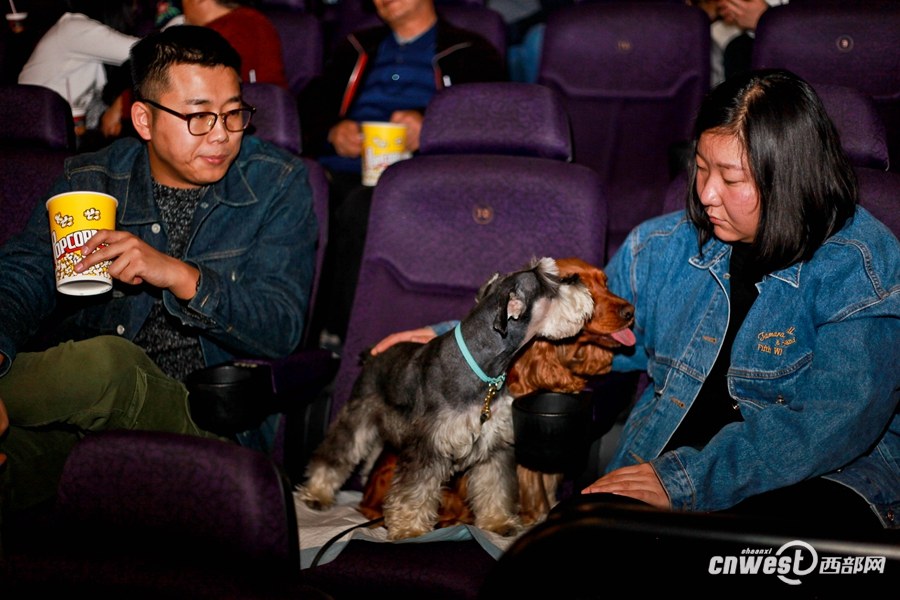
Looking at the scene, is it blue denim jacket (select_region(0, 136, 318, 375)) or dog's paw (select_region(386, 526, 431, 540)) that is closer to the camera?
dog's paw (select_region(386, 526, 431, 540))

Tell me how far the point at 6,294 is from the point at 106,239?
44 centimetres

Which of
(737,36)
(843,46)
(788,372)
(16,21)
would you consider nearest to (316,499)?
(788,372)

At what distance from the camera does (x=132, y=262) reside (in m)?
2.20

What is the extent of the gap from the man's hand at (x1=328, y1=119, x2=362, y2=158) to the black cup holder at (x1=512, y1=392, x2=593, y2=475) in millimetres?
2316

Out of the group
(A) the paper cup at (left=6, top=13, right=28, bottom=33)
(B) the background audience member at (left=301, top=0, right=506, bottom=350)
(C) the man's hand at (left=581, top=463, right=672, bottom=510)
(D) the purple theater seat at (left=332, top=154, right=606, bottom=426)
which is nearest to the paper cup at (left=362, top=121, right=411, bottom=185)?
(B) the background audience member at (left=301, top=0, right=506, bottom=350)

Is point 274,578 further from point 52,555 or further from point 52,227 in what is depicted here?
point 52,227

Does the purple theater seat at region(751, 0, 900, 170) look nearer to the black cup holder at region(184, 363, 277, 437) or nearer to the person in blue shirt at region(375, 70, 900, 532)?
the person in blue shirt at region(375, 70, 900, 532)

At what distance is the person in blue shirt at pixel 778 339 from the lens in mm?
1896

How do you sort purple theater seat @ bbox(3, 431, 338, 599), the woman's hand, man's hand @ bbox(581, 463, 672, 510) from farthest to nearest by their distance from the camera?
the woman's hand, man's hand @ bbox(581, 463, 672, 510), purple theater seat @ bbox(3, 431, 338, 599)

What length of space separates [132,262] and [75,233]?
0.51 feet

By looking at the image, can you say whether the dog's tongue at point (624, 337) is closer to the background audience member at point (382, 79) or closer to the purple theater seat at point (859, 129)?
the purple theater seat at point (859, 129)

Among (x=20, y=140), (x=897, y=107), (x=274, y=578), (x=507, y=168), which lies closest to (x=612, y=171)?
(x=897, y=107)

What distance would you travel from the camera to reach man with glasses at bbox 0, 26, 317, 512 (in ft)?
7.20

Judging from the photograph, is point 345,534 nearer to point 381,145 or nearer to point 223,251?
point 223,251
